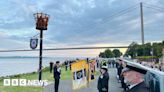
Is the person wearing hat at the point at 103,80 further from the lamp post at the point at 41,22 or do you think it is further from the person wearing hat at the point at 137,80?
the lamp post at the point at 41,22

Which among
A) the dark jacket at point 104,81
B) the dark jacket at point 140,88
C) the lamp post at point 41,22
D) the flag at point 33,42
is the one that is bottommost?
the dark jacket at point 104,81

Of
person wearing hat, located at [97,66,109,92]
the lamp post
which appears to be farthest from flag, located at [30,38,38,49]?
person wearing hat, located at [97,66,109,92]

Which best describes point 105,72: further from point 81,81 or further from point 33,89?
point 33,89

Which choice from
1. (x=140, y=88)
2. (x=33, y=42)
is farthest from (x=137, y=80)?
(x=33, y=42)

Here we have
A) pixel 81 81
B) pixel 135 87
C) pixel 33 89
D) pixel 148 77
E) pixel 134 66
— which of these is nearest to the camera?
pixel 148 77

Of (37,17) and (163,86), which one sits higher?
(37,17)

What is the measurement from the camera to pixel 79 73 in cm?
1355

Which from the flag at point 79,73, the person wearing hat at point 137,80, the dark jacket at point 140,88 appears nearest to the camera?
the dark jacket at point 140,88

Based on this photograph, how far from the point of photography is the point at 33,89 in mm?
20266

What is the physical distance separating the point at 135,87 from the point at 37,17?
1508cm

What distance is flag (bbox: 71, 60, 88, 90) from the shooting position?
521 inches

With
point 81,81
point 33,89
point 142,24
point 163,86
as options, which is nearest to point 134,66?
point 163,86

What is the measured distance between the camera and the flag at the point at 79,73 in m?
13.2

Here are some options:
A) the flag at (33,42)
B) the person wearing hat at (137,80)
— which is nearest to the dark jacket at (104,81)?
the person wearing hat at (137,80)
